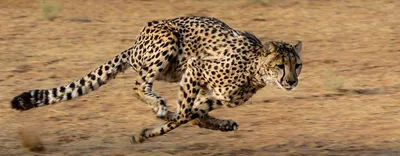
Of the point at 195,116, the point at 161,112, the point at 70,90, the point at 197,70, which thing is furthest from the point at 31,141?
the point at 197,70

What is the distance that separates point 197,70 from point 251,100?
6.40ft

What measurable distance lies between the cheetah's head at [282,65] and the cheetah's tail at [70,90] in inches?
58.2

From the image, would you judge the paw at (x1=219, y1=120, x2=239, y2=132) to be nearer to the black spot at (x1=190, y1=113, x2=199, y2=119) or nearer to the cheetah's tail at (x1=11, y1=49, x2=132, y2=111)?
the black spot at (x1=190, y1=113, x2=199, y2=119)

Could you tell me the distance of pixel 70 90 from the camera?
8.20 metres

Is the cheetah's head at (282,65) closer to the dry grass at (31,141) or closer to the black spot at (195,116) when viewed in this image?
the black spot at (195,116)

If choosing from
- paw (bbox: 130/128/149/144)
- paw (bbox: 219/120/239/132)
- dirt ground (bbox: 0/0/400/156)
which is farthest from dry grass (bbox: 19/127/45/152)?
paw (bbox: 219/120/239/132)

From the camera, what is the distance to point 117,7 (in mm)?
13539

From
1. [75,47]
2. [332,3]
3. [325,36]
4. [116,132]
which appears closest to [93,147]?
[116,132]

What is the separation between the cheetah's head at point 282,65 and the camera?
7.26 m

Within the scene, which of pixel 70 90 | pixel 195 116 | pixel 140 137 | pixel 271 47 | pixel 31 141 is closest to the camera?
pixel 271 47

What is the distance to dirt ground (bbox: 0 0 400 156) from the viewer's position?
7.97 metres

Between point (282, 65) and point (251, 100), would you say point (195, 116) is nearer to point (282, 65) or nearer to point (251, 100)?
point (282, 65)

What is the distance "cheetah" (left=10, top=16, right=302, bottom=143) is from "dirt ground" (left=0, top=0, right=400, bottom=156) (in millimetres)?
289

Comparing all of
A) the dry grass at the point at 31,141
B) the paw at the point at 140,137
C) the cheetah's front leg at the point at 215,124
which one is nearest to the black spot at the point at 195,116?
the cheetah's front leg at the point at 215,124
